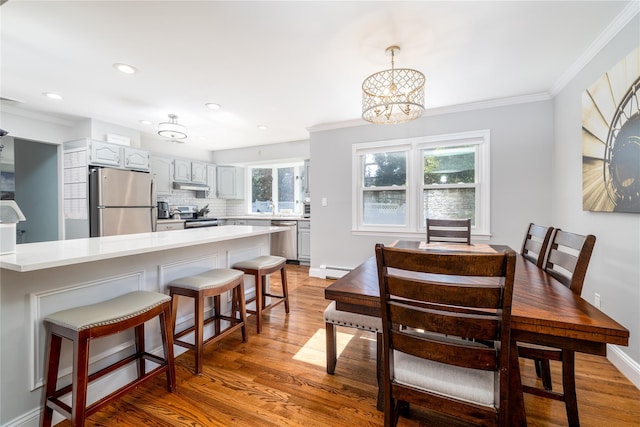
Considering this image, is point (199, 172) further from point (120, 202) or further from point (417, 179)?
point (417, 179)

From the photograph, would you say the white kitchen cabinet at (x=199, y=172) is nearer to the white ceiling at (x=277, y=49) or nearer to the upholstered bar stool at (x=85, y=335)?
the white ceiling at (x=277, y=49)

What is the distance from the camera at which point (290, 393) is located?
1.69 m

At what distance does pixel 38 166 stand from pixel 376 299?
5477mm

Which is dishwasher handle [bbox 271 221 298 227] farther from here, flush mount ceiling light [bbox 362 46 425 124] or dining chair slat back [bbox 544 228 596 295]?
dining chair slat back [bbox 544 228 596 295]

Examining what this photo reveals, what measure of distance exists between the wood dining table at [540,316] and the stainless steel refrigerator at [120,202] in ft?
12.7

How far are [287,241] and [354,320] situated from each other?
3.66 m

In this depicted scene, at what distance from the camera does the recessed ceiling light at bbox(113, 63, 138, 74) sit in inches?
95.4

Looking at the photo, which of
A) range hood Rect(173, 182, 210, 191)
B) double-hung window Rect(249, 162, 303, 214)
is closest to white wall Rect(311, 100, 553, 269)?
double-hung window Rect(249, 162, 303, 214)

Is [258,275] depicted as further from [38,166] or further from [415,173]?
[38,166]

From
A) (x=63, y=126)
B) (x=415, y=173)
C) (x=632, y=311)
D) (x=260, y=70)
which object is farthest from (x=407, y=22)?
(x=63, y=126)

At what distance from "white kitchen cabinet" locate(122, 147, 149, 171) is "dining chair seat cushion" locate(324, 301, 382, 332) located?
13.4ft

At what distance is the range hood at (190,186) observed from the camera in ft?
17.3

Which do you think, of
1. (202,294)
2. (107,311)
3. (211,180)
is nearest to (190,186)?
(211,180)

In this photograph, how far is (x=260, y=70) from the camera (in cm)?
252
